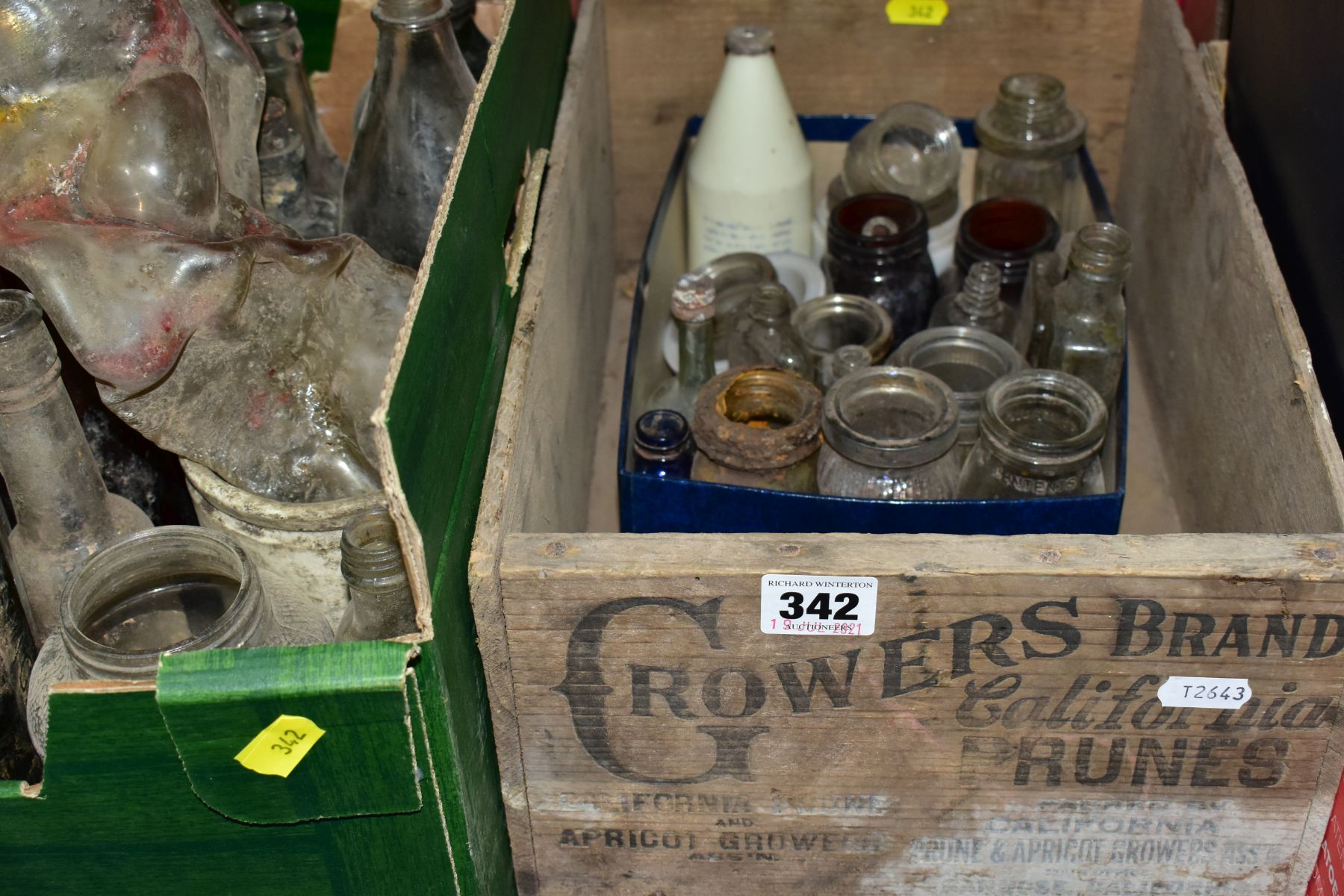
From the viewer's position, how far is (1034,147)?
4.24 ft

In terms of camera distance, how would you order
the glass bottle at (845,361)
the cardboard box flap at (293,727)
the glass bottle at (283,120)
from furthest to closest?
the glass bottle at (283,120), the glass bottle at (845,361), the cardboard box flap at (293,727)

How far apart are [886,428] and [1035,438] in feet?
0.34

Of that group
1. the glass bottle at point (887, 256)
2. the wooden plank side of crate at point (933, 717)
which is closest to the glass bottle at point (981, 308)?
the glass bottle at point (887, 256)

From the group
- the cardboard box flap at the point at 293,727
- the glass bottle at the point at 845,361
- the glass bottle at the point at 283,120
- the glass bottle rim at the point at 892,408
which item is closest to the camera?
the cardboard box flap at the point at 293,727

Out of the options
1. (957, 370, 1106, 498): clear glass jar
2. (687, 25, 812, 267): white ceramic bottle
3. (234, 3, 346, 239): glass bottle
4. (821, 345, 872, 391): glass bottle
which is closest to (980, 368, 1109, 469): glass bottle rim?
(957, 370, 1106, 498): clear glass jar

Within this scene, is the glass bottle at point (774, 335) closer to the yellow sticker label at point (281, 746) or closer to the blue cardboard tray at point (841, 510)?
the blue cardboard tray at point (841, 510)

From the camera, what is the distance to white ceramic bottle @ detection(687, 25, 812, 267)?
1282 millimetres

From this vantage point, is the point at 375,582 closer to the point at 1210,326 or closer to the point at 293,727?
the point at 293,727

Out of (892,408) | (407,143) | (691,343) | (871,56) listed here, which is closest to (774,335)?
(691,343)

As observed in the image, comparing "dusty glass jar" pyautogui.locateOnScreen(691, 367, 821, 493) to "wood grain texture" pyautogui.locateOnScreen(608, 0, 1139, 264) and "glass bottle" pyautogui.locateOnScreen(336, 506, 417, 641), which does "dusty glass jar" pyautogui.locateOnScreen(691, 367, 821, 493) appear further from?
"wood grain texture" pyautogui.locateOnScreen(608, 0, 1139, 264)

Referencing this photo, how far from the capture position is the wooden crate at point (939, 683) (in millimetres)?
724

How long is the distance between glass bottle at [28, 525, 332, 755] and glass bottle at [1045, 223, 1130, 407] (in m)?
0.64

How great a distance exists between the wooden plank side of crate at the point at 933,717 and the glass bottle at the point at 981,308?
0.40 m

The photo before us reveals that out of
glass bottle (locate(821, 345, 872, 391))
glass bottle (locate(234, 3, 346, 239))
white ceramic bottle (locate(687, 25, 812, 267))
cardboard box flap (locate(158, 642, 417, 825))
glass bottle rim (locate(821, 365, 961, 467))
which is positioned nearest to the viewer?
cardboard box flap (locate(158, 642, 417, 825))
